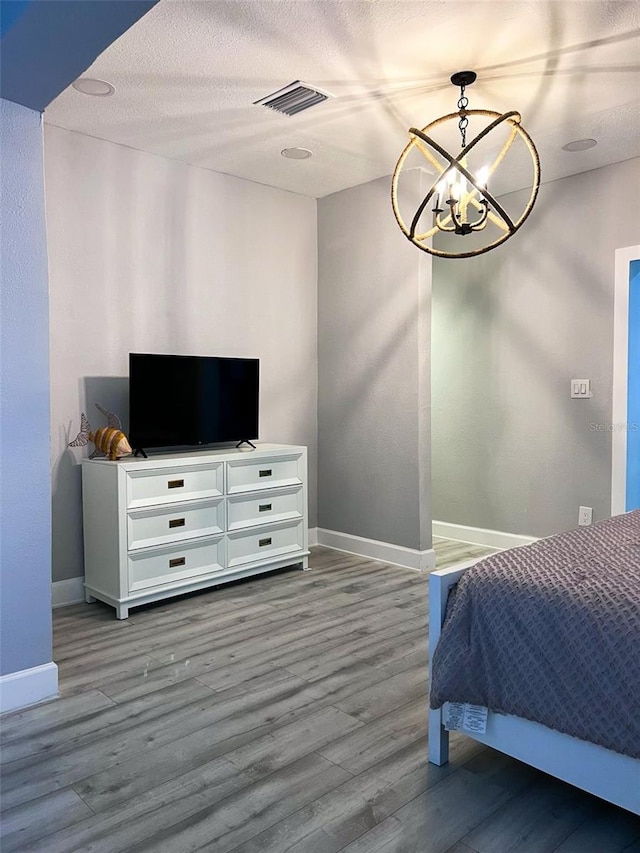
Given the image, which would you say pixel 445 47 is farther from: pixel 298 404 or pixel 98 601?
pixel 98 601

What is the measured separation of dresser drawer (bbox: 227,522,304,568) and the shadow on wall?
86 cm

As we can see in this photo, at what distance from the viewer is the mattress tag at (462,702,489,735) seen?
185cm

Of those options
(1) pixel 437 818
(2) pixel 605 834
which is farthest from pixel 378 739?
(2) pixel 605 834

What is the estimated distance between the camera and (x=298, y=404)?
4.77m

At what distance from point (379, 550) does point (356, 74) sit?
9.48ft

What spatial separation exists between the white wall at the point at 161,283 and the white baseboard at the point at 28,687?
3.90ft

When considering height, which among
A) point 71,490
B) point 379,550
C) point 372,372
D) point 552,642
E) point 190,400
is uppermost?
point 372,372

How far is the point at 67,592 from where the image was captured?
11.7 feet

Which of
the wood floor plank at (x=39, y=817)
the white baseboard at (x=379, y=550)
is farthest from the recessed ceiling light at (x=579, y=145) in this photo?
the wood floor plank at (x=39, y=817)

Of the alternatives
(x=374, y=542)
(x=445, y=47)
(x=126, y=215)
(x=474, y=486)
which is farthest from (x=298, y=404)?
(x=445, y=47)

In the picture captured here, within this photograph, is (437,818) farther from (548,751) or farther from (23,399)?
(23,399)

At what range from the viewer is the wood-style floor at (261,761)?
169cm

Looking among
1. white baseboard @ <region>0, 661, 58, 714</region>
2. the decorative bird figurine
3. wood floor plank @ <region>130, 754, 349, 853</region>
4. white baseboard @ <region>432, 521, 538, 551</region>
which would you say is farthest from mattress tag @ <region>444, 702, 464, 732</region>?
white baseboard @ <region>432, 521, 538, 551</region>

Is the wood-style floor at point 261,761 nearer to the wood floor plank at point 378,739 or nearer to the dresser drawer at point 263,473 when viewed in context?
the wood floor plank at point 378,739
